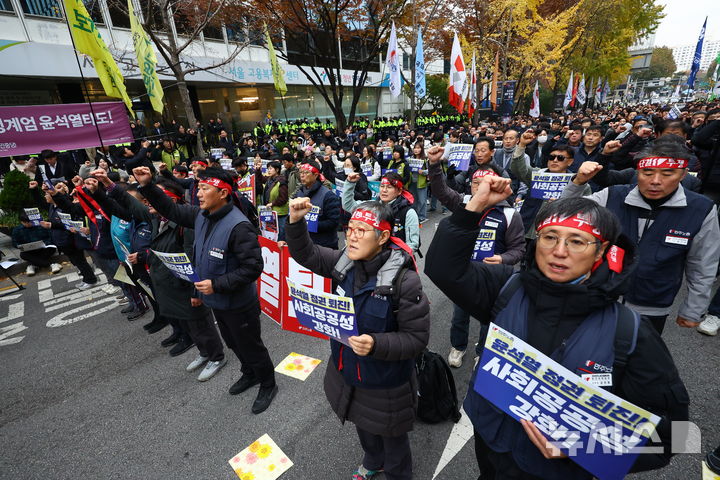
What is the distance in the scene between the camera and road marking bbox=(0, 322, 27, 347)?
4.81 m

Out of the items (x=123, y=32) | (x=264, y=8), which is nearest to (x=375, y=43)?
(x=264, y=8)

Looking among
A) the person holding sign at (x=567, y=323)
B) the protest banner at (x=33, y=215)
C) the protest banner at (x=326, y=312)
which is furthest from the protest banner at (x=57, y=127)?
the person holding sign at (x=567, y=323)

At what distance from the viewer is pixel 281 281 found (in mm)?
3846

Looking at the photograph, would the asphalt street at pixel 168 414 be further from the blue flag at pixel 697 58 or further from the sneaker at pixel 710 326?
the blue flag at pixel 697 58

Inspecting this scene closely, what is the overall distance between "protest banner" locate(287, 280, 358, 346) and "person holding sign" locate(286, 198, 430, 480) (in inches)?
4.7

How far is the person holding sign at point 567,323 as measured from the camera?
1314 mm

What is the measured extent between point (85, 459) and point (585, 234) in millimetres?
4233

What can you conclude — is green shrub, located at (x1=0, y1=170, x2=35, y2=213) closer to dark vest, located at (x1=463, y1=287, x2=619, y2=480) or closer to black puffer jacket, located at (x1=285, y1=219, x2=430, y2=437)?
black puffer jacket, located at (x1=285, y1=219, x2=430, y2=437)

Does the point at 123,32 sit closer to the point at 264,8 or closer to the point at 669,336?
the point at 264,8

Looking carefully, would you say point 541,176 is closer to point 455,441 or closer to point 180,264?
point 455,441

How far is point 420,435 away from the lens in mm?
→ 2898

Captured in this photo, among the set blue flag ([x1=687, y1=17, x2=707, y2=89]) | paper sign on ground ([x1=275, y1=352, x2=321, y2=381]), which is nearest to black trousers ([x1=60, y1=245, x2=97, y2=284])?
paper sign on ground ([x1=275, y1=352, x2=321, y2=381])

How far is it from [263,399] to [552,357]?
2870 mm

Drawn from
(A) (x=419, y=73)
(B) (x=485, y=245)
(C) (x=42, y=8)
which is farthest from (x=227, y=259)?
(C) (x=42, y=8)
